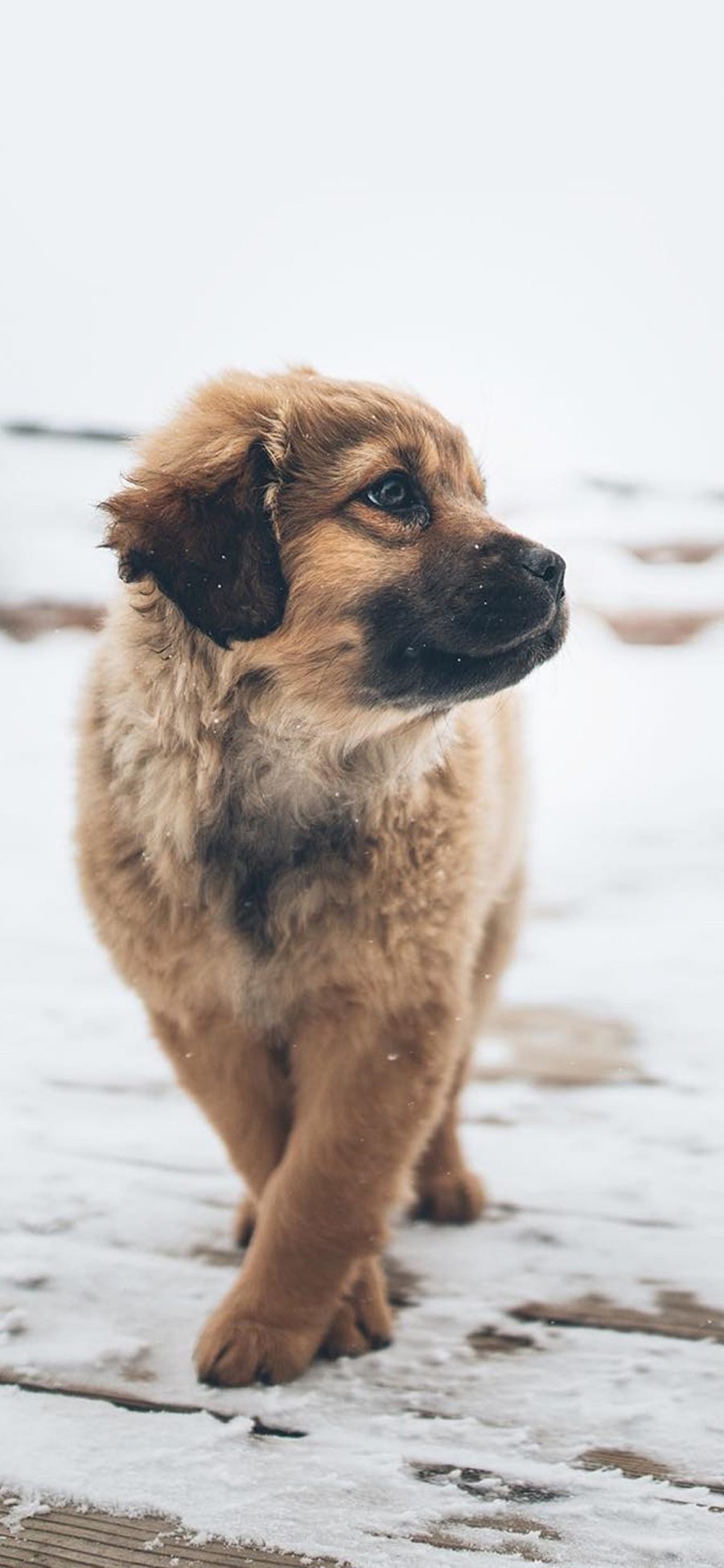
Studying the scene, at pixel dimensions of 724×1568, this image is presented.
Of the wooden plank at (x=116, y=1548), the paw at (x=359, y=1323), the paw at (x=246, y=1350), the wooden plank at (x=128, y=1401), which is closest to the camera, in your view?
the wooden plank at (x=116, y=1548)

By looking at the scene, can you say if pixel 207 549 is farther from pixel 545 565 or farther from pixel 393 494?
pixel 545 565

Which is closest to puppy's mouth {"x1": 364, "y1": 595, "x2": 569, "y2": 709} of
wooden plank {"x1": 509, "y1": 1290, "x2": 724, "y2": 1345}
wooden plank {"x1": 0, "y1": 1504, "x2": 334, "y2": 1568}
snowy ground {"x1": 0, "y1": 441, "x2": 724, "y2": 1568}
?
snowy ground {"x1": 0, "y1": 441, "x2": 724, "y2": 1568}

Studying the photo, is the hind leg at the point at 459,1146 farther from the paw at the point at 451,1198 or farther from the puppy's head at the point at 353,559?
the puppy's head at the point at 353,559

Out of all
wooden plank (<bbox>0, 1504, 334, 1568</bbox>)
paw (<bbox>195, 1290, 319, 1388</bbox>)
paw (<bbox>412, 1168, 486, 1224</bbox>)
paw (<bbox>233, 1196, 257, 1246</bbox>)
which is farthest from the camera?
paw (<bbox>412, 1168, 486, 1224</bbox>)

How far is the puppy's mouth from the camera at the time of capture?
216cm

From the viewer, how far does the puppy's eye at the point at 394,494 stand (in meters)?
2.19

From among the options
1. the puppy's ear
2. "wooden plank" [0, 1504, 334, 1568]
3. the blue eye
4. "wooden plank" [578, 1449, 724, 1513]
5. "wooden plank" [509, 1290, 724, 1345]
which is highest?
the blue eye

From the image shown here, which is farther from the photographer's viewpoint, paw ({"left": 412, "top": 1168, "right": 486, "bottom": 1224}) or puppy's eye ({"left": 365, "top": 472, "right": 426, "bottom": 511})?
paw ({"left": 412, "top": 1168, "right": 486, "bottom": 1224})

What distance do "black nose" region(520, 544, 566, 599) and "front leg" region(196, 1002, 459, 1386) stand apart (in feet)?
2.38

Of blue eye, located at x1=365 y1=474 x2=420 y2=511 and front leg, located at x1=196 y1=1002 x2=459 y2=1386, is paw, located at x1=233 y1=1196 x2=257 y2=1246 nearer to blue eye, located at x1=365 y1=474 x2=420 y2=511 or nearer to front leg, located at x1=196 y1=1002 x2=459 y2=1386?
front leg, located at x1=196 y1=1002 x2=459 y2=1386

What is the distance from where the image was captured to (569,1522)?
5.39 ft

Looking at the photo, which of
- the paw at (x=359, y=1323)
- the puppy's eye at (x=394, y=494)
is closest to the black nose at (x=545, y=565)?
the puppy's eye at (x=394, y=494)

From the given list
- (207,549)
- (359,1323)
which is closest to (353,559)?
(207,549)

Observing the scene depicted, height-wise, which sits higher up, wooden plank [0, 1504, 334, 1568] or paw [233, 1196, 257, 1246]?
wooden plank [0, 1504, 334, 1568]
